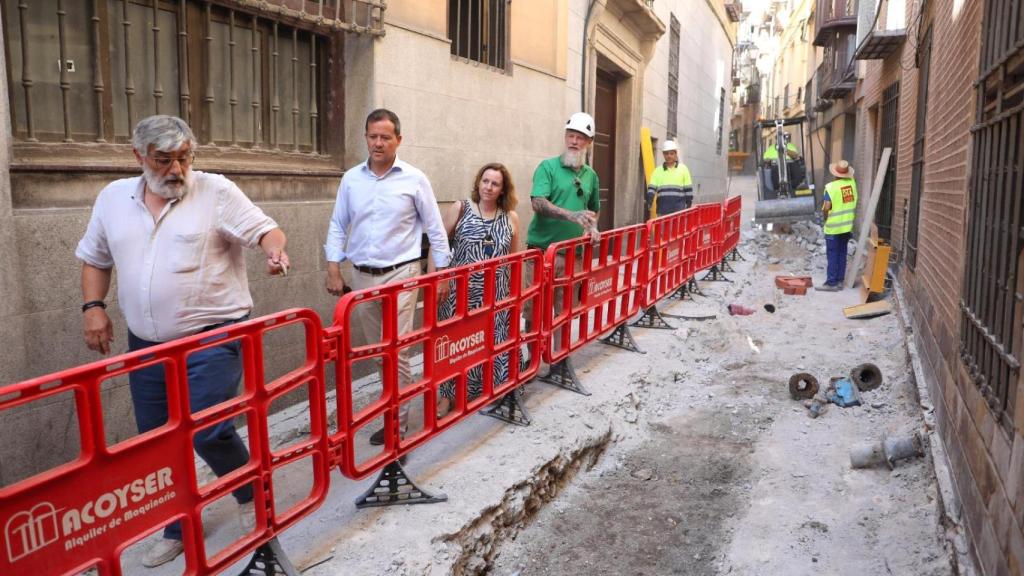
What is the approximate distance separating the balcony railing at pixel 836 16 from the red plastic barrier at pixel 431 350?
18.0 metres

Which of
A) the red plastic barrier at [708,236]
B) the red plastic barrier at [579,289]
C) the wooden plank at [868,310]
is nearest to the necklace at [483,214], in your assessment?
the red plastic barrier at [579,289]

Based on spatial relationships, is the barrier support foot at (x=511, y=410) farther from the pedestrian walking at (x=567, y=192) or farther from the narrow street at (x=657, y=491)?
the pedestrian walking at (x=567, y=192)

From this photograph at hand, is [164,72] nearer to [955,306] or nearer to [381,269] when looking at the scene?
[381,269]

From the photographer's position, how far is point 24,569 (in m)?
2.05

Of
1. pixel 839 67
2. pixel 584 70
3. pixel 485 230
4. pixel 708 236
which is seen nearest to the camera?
pixel 485 230

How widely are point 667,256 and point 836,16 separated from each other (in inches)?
610

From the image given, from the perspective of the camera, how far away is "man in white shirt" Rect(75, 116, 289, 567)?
120 inches

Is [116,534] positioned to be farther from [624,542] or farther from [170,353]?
[624,542]

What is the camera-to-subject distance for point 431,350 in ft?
12.8

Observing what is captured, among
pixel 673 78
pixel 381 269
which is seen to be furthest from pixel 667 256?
pixel 673 78

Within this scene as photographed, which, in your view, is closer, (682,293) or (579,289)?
(579,289)

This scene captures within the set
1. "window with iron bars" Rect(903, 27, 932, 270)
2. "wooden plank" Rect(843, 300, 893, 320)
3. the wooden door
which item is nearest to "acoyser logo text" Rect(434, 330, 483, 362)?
"window with iron bars" Rect(903, 27, 932, 270)

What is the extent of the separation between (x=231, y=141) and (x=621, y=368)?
3.37 metres

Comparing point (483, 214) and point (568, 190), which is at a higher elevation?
point (568, 190)
